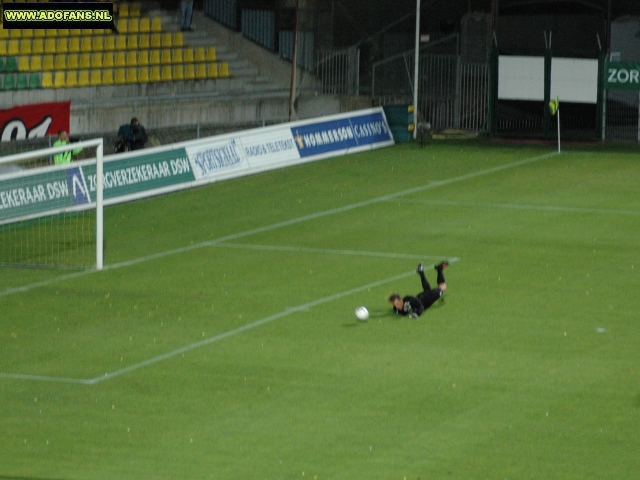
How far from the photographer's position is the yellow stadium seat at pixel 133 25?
4203cm

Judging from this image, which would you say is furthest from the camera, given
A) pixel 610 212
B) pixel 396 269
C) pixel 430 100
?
pixel 430 100

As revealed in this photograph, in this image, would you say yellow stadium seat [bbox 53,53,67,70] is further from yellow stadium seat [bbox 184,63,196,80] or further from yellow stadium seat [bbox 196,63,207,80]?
yellow stadium seat [bbox 196,63,207,80]

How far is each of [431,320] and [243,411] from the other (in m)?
4.94

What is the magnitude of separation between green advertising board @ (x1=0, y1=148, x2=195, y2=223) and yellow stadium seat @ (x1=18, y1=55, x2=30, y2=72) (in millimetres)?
10701

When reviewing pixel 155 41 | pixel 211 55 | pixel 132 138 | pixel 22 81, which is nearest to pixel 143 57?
pixel 155 41

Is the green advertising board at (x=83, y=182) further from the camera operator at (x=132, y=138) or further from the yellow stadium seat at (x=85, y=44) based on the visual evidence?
the yellow stadium seat at (x=85, y=44)

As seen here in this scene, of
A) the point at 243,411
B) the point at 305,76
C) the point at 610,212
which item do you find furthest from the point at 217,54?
the point at 243,411

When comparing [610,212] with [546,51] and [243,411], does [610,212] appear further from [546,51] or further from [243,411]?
[243,411]

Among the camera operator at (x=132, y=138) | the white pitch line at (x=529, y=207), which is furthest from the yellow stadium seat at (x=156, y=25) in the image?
the white pitch line at (x=529, y=207)

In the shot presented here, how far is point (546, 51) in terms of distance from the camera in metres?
36.8

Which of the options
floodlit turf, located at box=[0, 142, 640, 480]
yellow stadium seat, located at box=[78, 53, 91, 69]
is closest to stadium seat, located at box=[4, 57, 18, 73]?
yellow stadium seat, located at box=[78, 53, 91, 69]

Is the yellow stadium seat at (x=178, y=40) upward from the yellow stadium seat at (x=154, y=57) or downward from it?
upward

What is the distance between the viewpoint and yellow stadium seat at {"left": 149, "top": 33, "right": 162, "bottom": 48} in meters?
41.7

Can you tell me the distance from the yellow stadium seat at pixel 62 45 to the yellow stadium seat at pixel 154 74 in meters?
2.86
